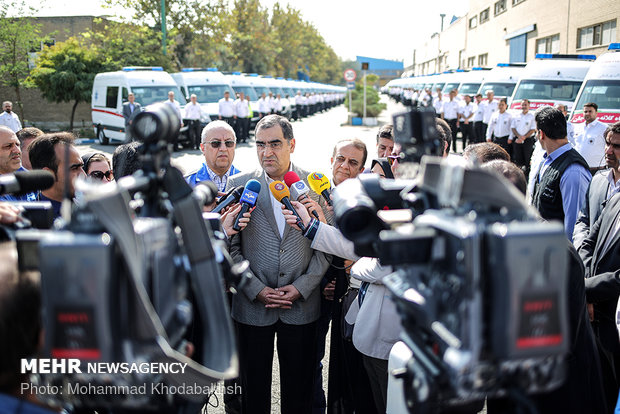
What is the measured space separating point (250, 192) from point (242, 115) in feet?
63.7

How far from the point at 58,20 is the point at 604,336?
39.6m

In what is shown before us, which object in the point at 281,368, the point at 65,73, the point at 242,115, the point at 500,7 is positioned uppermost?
the point at 500,7

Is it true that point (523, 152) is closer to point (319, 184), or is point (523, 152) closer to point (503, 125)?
point (503, 125)

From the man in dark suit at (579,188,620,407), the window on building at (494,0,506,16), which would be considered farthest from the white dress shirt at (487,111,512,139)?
the window on building at (494,0,506,16)

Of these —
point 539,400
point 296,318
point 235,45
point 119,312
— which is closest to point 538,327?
point 119,312

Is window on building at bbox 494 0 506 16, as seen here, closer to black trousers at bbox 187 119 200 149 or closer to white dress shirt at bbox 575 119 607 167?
black trousers at bbox 187 119 200 149

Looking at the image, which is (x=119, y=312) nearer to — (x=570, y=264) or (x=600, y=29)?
(x=570, y=264)

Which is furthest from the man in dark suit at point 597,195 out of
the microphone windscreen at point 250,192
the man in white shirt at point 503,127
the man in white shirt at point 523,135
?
the man in white shirt at point 503,127

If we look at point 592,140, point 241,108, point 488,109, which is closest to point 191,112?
point 241,108

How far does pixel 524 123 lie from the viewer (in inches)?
527

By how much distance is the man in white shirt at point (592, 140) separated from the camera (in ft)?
31.0

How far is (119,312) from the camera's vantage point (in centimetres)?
120

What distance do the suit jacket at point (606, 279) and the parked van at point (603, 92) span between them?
7590mm

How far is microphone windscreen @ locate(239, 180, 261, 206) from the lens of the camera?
3156 millimetres
